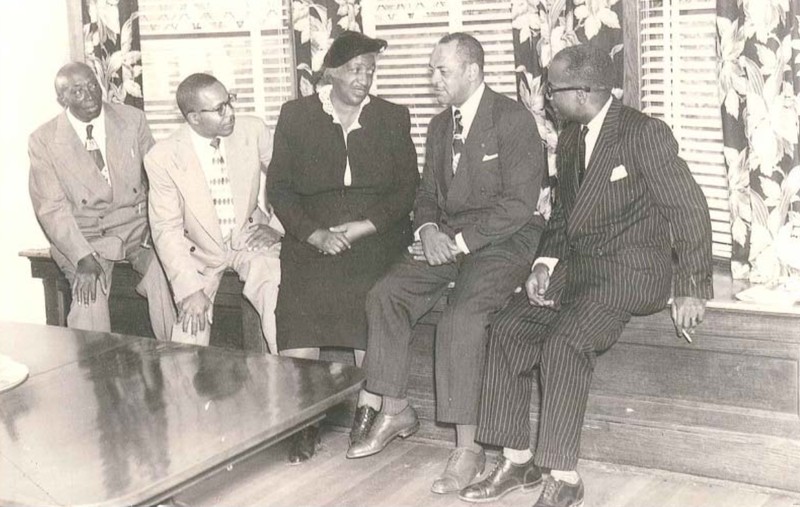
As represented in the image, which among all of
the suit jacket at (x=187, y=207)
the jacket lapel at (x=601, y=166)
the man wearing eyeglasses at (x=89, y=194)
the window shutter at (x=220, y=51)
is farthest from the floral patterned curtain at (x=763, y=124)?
the man wearing eyeglasses at (x=89, y=194)

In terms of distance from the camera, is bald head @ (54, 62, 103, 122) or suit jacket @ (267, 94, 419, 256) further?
bald head @ (54, 62, 103, 122)

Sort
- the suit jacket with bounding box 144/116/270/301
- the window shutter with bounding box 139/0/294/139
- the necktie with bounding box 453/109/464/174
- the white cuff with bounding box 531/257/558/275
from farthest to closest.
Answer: the window shutter with bounding box 139/0/294/139
the suit jacket with bounding box 144/116/270/301
the necktie with bounding box 453/109/464/174
the white cuff with bounding box 531/257/558/275

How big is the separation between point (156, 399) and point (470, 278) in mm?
1310

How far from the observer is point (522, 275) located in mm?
3500

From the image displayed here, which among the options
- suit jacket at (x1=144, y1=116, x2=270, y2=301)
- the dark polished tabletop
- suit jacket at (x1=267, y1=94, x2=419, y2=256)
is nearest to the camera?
the dark polished tabletop

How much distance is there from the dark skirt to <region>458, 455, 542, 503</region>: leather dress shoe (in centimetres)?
72

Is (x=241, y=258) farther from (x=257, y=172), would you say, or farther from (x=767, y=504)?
(x=767, y=504)

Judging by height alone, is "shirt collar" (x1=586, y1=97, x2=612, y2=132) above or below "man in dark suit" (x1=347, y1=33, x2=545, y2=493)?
above

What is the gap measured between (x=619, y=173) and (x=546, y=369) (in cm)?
67

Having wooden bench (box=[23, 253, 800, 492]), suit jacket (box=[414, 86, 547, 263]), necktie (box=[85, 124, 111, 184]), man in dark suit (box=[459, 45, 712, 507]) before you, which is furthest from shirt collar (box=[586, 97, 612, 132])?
necktie (box=[85, 124, 111, 184])

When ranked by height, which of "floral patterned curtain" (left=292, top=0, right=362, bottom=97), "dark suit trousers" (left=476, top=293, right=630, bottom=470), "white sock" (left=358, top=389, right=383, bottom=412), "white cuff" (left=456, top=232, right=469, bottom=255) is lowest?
"white sock" (left=358, top=389, right=383, bottom=412)

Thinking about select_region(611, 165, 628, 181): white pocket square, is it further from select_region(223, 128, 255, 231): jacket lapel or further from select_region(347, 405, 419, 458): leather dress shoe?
select_region(223, 128, 255, 231): jacket lapel

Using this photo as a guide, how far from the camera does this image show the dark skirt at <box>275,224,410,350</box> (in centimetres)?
371

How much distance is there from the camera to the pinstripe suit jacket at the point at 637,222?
10.3ft
